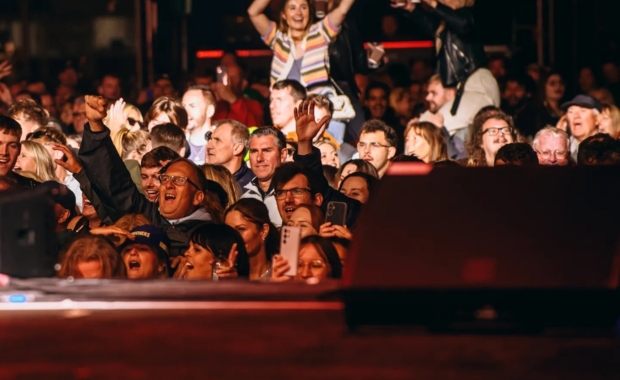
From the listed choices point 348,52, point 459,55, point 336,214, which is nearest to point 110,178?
point 336,214

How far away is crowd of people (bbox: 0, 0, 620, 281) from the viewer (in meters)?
6.31

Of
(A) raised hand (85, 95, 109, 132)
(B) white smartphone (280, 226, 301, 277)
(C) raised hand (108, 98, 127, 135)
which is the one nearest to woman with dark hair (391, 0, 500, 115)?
(C) raised hand (108, 98, 127, 135)

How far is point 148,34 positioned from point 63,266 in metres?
13.7

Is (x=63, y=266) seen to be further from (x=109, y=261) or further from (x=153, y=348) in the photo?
(x=153, y=348)

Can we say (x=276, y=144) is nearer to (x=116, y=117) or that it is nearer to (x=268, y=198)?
(x=268, y=198)

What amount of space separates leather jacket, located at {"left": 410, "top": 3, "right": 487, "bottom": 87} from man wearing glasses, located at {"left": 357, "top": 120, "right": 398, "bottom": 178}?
7.02 feet

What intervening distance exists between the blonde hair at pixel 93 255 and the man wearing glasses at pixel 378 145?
14.3ft

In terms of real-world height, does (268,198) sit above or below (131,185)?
below

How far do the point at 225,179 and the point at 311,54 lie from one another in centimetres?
386

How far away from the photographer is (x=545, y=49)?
18.3m

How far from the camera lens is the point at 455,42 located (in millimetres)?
12297

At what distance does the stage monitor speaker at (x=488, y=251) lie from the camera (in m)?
2.08

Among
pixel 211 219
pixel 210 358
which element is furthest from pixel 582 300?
pixel 211 219

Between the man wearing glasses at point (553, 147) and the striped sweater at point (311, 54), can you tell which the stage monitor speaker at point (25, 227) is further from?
the striped sweater at point (311, 54)
